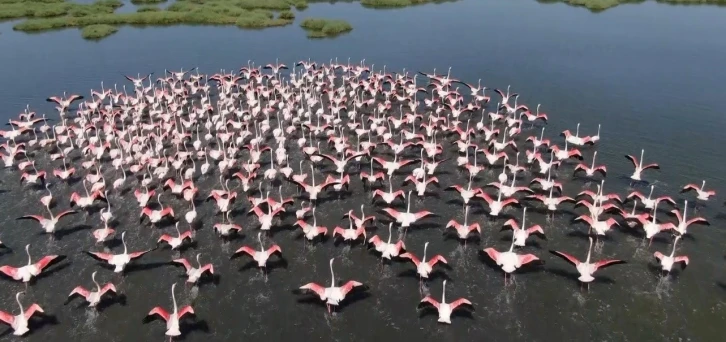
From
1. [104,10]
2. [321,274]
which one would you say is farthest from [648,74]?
[104,10]

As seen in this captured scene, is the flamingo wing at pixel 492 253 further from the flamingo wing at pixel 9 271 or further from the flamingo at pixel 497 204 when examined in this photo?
the flamingo wing at pixel 9 271

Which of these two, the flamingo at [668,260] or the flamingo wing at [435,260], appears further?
the flamingo wing at [435,260]

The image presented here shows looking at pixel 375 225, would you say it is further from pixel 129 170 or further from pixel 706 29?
pixel 706 29

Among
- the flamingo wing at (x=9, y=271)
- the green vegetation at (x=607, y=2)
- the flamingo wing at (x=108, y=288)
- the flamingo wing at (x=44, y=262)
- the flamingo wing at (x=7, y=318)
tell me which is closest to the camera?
the flamingo wing at (x=7, y=318)

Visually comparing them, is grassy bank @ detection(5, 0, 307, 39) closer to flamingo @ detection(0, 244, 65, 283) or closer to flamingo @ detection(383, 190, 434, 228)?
flamingo @ detection(383, 190, 434, 228)

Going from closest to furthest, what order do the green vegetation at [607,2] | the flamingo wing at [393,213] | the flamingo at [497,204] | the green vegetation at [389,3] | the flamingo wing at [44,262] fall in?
1. the flamingo wing at [44,262]
2. the flamingo wing at [393,213]
3. the flamingo at [497,204]
4. the green vegetation at [607,2]
5. the green vegetation at [389,3]

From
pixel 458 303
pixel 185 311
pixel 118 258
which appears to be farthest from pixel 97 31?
pixel 458 303

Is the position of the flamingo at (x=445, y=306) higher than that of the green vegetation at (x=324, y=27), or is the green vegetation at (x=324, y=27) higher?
the green vegetation at (x=324, y=27)

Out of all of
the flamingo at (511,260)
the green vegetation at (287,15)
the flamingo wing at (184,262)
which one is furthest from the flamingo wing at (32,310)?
the green vegetation at (287,15)
